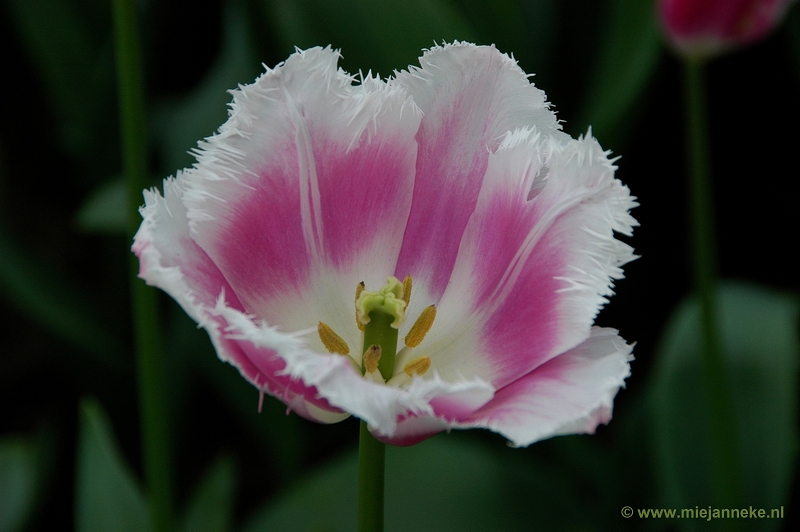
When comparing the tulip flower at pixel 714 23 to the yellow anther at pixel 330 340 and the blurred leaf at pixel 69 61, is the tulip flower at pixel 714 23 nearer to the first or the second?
the yellow anther at pixel 330 340

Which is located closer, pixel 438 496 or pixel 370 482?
pixel 370 482

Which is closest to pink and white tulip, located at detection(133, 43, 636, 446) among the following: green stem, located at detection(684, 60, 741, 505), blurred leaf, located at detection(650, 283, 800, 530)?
green stem, located at detection(684, 60, 741, 505)

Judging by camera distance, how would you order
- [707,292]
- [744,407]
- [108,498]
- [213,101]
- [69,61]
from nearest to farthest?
[707,292] → [108,498] → [744,407] → [213,101] → [69,61]

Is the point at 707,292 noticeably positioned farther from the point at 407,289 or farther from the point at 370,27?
the point at 370,27

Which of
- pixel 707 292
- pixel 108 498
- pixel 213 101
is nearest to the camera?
pixel 707 292

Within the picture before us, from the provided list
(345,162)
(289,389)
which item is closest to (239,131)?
(345,162)

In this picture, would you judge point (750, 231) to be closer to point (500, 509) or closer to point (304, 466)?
point (500, 509)

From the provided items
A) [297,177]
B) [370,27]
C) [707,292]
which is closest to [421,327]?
[297,177]
